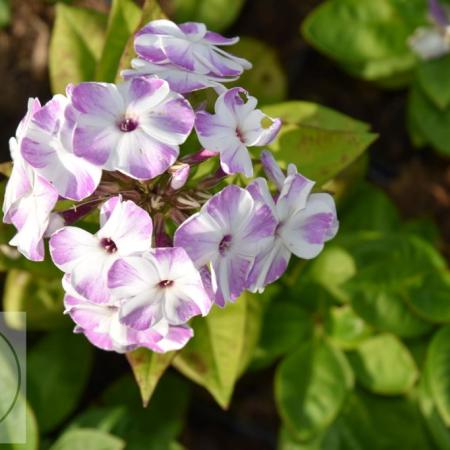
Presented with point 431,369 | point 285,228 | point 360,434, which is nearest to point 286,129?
point 285,228

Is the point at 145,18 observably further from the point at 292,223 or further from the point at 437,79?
the point at 437,79

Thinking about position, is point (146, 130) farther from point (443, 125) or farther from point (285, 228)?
point (443, 125)

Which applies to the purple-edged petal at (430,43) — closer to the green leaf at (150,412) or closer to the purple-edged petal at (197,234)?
the green leaf at (150,412)

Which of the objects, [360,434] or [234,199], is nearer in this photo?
[234,199]

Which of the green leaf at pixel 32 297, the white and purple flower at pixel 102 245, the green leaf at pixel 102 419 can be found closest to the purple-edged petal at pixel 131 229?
the white and purple flower at pixel 102 245

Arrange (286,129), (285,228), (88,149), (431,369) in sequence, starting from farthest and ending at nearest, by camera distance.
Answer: (431,369)
(286,129)
(285,228)
(88,149)

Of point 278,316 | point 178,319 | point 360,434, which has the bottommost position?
point 360,434
